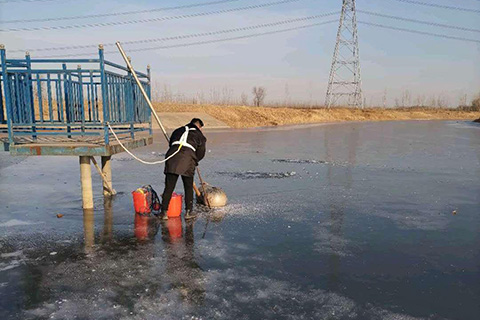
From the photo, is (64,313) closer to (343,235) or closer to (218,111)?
(343,235)

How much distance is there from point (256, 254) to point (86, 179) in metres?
3.84

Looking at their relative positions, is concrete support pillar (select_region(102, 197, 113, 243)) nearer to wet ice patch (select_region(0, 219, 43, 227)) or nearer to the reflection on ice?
wet ice patch (select_region(0, 219, 43, 227))

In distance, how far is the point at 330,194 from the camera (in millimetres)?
8867

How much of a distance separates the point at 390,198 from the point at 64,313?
686cm

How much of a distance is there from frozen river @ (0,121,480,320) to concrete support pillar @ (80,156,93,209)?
0.87 feet

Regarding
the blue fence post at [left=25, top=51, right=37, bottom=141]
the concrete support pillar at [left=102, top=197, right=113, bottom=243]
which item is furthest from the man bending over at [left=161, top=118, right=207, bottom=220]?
the blue fence post at [left=25, top=51, right=37, bottom=141]

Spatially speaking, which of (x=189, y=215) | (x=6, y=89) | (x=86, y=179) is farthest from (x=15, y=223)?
(x=189, y=215)

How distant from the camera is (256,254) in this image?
5.21 meters

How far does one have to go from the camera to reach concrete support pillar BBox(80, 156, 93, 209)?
7297 mm

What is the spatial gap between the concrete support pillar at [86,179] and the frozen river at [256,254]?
0.87 ft

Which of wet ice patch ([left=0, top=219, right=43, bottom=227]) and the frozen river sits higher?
wet ice patch ([left=0, top=219, right=43, bottom=227])

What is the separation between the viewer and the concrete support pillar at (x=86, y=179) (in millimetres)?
7297

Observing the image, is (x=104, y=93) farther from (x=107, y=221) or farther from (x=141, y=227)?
(x=141, y=227)

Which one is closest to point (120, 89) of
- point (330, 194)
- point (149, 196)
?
point (149, 196)
